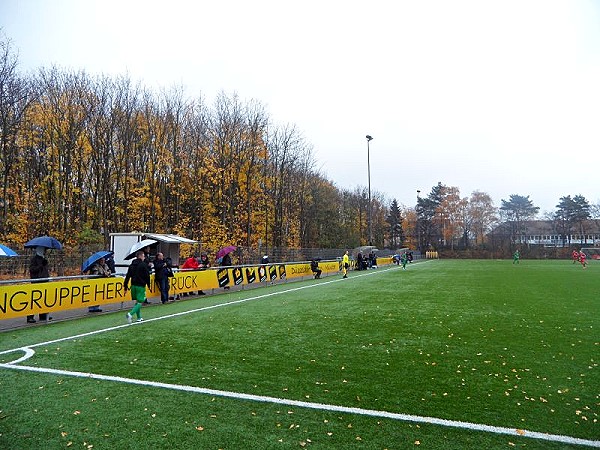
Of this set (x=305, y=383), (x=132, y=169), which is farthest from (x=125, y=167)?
(x=305, y=383)

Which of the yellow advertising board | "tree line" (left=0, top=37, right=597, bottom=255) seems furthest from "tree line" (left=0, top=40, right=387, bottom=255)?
the yellow advertising board

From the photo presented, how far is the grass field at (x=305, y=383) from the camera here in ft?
14.5

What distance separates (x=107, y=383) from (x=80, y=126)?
32.0 meters

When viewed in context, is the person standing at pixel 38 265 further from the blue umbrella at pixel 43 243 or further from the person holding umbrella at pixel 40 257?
the blue umbrella at pixel 43 243

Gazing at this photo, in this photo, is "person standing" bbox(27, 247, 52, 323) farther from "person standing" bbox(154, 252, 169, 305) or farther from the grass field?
"person standing" bbox(154, 252, 169, 305)

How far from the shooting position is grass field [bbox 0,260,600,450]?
443cm

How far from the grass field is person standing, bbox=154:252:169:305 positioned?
4.65 metres

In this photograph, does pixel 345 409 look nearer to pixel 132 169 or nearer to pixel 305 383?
pixel 305 383

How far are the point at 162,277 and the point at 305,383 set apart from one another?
11881mm

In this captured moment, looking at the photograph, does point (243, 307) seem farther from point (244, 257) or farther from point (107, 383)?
point (244, 257)

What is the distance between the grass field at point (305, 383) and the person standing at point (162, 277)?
4.65 m

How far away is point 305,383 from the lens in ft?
20.1

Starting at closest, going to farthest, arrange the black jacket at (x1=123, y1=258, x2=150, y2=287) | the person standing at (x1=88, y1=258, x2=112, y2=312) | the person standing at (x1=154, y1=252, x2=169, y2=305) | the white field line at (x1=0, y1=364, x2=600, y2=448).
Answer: the white field line at (x1=0, y1=364, x2=600, y2=448), the black jacket at (x1=123, y1=258, x2=150, y2=287), the person standing at (x1=88, y1=258, x2=112, y2=312), the person standing at (x1=154, y1=252, x2=169, y2=305)

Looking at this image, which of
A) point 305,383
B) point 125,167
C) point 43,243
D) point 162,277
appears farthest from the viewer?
point 125,167
